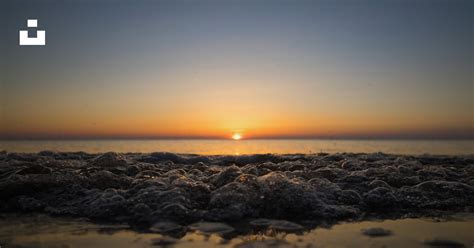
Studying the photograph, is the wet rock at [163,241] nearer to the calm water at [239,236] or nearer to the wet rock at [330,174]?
the calm water at [239,236]

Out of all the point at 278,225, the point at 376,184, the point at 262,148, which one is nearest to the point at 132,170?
the point at 278,225

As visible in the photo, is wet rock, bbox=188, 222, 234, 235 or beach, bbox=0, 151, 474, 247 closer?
wet rock, bbox=188, 222, 234, 235

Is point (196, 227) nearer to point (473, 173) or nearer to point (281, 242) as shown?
point (281, 242)

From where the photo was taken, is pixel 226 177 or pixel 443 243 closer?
pixel 443 243

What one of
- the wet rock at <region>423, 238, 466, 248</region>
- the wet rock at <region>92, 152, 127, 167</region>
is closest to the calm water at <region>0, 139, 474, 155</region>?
the wet rock at <region>92, 152, 127, 167</region>

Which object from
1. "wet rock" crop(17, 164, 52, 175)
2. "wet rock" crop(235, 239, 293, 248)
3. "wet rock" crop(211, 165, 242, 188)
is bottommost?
"wet rock" crop(235, 239, 293, 248)

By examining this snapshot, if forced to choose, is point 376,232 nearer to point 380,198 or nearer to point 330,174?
point 380,198

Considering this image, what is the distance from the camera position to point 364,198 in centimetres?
605

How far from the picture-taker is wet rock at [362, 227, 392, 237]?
4.24 meters

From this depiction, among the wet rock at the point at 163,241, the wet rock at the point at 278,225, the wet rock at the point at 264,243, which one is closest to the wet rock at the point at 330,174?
the wet rock at the point at 278,225

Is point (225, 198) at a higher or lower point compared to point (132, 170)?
lower

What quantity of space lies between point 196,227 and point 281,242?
3.71 feet

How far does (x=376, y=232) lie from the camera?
432 centimetres

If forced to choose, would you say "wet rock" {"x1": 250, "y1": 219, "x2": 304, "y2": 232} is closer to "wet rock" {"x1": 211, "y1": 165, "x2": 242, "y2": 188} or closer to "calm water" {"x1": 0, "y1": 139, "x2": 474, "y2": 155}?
"wet rock" {"x1": 211, "y1": 165, "x2": 242, "y2": 188}
